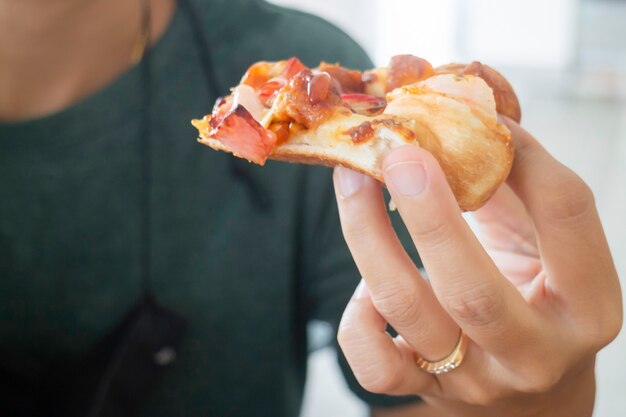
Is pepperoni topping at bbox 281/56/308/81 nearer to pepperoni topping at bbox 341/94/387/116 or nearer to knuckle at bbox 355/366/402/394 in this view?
pepperoni topping at bbox 341/94/387/116

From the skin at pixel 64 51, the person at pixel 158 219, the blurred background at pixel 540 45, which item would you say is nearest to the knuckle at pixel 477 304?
the person at pixel 158 219

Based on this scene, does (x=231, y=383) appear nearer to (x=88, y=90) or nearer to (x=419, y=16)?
(x=88, y=90)

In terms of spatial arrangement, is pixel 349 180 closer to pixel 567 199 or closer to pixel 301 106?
pixel 301 106

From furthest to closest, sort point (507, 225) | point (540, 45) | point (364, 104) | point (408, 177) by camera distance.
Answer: point (540, 45)
point (507, 225)
point (364, 104)
point (408, 177)

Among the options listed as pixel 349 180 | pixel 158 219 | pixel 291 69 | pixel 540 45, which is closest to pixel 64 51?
pixel 158 219

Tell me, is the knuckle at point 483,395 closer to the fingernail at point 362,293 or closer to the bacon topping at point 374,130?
the fingernail at point 362,293

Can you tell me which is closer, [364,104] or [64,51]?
[364,104]

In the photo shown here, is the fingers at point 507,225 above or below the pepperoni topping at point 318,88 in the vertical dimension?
below

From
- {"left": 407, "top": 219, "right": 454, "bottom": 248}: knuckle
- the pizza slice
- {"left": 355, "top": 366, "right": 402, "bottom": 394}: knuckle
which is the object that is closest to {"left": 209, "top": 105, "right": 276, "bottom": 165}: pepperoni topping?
the pizza slice
